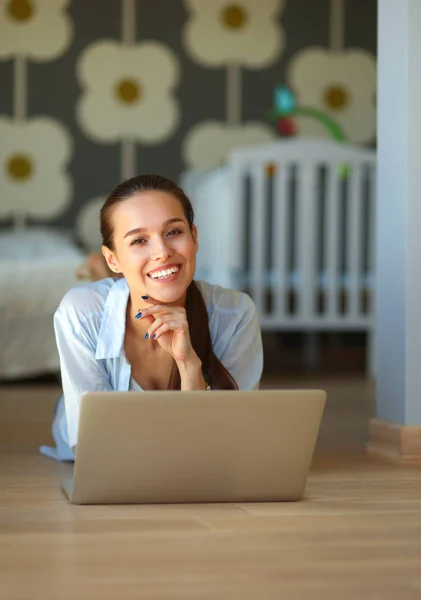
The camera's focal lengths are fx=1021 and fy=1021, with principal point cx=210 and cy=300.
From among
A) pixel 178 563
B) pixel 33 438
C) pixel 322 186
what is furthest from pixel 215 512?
pixel 322 186

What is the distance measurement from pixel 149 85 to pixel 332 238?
1.19m

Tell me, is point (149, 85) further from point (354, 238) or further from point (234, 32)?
point (354, 238)

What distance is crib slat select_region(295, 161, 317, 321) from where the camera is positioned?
3.99m

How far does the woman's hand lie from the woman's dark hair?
0.10 m

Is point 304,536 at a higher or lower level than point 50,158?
lower

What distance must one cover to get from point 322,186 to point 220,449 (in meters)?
3.16

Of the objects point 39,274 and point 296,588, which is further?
point 39,274

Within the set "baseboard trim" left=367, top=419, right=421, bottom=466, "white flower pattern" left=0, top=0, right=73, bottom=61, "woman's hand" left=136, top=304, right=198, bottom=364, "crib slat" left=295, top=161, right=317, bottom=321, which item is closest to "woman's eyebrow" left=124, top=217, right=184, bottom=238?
"woman's hand" left=136, top=304, right=198, bottom=364

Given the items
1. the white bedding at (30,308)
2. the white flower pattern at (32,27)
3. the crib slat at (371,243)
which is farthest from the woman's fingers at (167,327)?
the white flower pattern at (32,27)

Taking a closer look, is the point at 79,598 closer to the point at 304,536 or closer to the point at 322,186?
the point at 304,536

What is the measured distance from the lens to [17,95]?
14.9 ft

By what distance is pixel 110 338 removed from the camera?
67.9 inches

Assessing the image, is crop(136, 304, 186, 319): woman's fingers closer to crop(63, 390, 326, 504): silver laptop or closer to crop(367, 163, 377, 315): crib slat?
crop(63, 390, 326, 504): silver laptop

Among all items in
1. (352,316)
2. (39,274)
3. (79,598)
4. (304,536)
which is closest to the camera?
(79,598)
